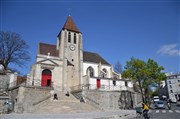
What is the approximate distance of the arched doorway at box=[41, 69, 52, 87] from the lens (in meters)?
26.6

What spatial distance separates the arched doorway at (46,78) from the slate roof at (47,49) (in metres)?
3.73

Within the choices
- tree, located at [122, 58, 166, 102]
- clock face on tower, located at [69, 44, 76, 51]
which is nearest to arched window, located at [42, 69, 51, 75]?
clock face on tower, located at [69, 44, 76, 51]

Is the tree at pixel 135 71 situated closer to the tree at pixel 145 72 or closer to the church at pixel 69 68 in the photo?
the tree at pixel 145 72

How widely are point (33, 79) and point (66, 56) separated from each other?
8758 millimetres

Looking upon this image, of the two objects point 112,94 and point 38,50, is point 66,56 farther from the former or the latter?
point 112,94

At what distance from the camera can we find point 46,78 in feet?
88.6

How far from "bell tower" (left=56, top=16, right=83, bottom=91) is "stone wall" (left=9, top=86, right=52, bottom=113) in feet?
26.3

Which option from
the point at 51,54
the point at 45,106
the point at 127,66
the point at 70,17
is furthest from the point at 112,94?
the point at 70,17

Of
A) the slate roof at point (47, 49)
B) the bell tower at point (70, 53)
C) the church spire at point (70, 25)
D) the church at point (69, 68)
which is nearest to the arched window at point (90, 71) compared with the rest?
the church at point (69, 68)

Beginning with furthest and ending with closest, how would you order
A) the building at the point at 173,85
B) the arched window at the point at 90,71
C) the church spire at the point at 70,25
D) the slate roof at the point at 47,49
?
the building at the point at 173,85, the church spire at the point at 70,25, the arched window at the point at 90,71, the slate roof at the point at 47,49

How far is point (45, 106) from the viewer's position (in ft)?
57.3

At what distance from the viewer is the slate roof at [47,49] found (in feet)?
96.1

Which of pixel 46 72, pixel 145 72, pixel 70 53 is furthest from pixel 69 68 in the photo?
pixel 145 72

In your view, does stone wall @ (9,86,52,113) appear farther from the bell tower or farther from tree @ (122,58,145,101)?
tree @ (122,58,145,101)
